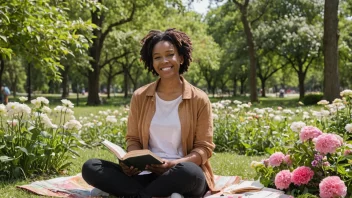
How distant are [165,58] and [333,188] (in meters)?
1.80

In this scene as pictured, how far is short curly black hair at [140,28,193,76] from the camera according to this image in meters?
4.06

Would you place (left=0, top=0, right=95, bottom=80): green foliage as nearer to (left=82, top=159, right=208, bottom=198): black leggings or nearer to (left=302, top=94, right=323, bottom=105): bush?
(left=82, top=159, right=208, bottom=198): black leggings

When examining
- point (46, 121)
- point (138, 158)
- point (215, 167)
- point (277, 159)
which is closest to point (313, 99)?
point (215, 167)

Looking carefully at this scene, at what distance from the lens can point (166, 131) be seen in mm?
4066

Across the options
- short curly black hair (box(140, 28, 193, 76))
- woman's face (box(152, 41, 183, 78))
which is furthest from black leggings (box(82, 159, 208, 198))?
short curly black hair (box(140, 28, 193, 76))

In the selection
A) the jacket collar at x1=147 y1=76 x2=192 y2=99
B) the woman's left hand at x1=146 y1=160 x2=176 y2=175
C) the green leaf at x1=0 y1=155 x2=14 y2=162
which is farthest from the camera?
the green leaf at x1=0 y1=155 x2=14 y2=162

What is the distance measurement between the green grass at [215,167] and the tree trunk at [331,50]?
8942mm

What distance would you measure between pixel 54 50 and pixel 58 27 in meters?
0.35

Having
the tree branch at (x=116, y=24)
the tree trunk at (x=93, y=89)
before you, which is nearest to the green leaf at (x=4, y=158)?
the tree branch at (x=116, y=24)

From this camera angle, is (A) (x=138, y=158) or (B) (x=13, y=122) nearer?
(A) (x=138, y=158)

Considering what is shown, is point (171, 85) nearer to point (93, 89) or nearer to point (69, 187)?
point (69, 187)

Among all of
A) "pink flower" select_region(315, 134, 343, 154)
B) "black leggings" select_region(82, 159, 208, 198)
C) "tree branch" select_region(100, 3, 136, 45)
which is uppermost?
"tree branch" select_region(100, 3, 136, 45)

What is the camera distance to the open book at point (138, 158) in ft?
11.6

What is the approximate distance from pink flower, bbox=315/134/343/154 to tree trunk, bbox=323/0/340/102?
1151 centimetres
